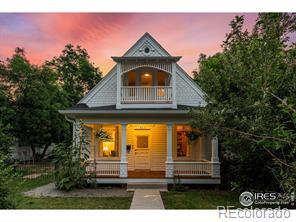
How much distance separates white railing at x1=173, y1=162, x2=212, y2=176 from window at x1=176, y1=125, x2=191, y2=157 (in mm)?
1969

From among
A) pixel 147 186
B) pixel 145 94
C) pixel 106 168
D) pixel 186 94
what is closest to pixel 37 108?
pixel 106 168

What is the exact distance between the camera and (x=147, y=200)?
880cm

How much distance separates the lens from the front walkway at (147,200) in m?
8.03

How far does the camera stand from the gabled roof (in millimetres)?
12195

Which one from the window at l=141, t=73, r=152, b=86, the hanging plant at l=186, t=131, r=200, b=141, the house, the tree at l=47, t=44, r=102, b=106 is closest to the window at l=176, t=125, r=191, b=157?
the house

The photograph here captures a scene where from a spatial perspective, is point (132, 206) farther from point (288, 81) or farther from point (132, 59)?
point (132, 59)

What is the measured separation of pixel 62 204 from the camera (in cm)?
833

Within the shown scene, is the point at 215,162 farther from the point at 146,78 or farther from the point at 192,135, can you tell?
the point at 146,78

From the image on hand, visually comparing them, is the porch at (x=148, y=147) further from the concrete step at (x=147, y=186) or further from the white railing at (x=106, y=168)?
the concrete step at (x=147, y=186)
